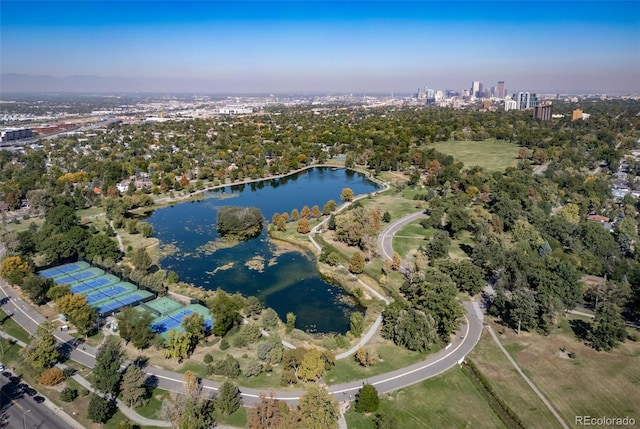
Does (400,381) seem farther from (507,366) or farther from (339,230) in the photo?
(339,230)

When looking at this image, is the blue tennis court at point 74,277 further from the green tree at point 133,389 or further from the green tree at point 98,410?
the green tree at point 98,410

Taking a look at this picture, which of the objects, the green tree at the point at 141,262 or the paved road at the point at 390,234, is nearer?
the green tree at the point at 141,262

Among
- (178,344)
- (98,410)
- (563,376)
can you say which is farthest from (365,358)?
(98,410)

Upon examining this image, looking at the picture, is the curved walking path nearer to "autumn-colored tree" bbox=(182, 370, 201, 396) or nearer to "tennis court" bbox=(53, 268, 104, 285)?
"autumn-colored tree" bbox=(182, 370, 201, 396)

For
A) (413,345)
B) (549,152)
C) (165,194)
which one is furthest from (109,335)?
(549,152)

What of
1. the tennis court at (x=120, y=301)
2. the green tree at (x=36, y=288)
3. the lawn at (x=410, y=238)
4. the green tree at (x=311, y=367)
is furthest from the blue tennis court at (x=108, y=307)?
the lawn at (x=410, y=238)

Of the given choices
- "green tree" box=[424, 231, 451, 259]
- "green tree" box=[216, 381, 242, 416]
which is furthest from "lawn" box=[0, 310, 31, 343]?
"green tree" box=[424, 231, 451, 259]

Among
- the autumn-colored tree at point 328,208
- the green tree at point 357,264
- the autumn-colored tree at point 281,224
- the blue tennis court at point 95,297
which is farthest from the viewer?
the autumn-colored tree at point 328,208
